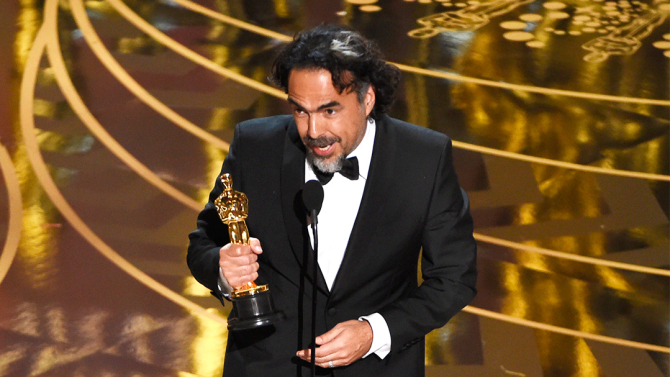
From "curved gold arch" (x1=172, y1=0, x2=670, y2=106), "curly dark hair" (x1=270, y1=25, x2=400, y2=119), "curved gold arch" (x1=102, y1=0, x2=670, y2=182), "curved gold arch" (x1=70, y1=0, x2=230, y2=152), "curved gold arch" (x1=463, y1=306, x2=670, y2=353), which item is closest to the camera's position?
"curly dark hair" (x1=270, y1=25, x2=400, y2=119)

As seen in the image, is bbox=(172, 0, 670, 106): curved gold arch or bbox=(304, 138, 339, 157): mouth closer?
bbox=(304, 138, 339, 157): mouth

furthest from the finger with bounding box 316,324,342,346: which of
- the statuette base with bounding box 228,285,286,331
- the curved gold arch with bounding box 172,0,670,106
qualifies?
the curved gold arch with bounding box 172,0,670,106

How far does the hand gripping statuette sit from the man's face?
260mm

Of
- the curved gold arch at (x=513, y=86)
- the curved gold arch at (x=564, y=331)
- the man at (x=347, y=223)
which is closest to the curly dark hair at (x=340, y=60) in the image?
the man at (x=347, y=223)

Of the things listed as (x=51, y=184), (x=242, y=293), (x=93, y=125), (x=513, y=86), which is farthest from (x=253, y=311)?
(x=513, y=86)

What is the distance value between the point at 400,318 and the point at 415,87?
11.9 feet

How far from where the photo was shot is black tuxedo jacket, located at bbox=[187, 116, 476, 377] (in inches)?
81.0

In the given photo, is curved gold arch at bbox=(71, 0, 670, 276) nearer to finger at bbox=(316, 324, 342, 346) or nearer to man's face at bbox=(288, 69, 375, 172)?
man's face at bbox=(288, 69, 375, 172)

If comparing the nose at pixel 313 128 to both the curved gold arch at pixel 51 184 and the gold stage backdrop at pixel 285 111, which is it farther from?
the curved gold arch at pixel 51 184

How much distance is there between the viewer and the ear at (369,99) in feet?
6.99

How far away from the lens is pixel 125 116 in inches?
201

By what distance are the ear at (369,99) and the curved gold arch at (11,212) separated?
2516mm

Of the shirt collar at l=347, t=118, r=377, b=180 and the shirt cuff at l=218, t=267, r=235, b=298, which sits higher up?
the shirt collar at l=347, t=118, r=377, b=180

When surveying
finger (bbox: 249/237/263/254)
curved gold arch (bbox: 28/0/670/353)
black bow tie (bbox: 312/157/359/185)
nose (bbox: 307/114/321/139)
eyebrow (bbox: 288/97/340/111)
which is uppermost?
eyebrow (bbox: 288/97/340/111)
